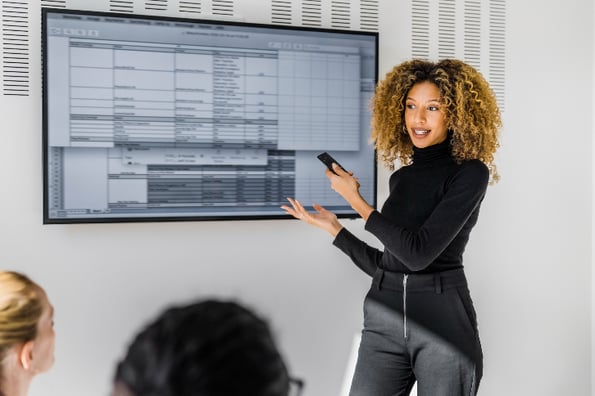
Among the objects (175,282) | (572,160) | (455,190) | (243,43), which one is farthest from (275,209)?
(572,160)

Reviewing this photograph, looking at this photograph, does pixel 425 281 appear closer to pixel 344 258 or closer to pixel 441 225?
pixel 441 225

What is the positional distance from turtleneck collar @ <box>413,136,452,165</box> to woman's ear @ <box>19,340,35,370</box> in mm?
1378

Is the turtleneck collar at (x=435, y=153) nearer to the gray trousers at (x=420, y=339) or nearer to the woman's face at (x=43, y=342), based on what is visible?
the gray trousers at (x=420, y=339)

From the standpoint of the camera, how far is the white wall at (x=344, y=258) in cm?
245

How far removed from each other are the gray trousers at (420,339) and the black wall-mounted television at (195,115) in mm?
638

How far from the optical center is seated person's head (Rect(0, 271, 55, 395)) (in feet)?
4.33

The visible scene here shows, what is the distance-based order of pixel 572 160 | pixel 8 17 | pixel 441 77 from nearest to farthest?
1. pixel 441 77
2. pixel 8 17
3. pixel 572 160

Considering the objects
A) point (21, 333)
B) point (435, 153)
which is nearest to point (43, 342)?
point (21, 333)

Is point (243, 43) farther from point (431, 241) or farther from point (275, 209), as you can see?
point (431, 241)

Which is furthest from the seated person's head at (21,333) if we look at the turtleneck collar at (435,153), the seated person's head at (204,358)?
the turtleneck collar at (435,153)

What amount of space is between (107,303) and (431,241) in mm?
1290

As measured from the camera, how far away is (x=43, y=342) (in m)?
1.43

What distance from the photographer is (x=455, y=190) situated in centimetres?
204

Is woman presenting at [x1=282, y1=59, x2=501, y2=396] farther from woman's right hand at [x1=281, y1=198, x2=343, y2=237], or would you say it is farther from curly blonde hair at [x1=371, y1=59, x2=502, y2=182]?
woman's right hand at [x1=281, y1=198, x2=343, y2=237]
